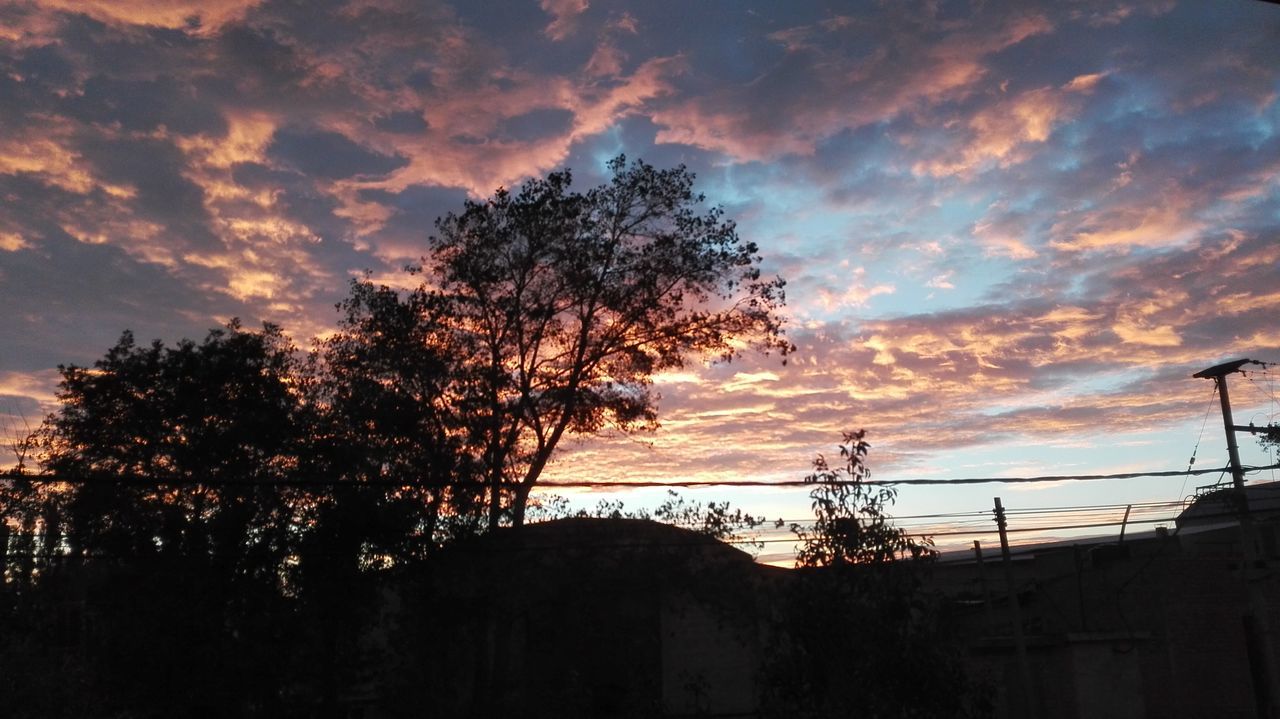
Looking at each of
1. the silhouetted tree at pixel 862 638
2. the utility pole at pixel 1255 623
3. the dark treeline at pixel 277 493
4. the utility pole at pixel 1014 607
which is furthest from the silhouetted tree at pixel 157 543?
the utility pole at pixel 1255 623

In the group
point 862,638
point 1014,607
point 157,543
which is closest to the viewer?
point 862,638

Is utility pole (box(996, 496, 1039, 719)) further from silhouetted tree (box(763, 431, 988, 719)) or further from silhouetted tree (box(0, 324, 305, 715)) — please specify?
silhouetted tree (box(0, 324, 305, 715))

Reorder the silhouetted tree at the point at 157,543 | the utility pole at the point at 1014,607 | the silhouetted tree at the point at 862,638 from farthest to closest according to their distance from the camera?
the utility pole at the point at 1014,607
the silhouetted tree at the point at 157,543
the silhouetted tree at the point at 862,638

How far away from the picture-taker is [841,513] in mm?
16484

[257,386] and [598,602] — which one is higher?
[257,386]

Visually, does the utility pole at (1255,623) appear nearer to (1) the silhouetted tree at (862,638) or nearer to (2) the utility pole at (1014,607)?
(2) the utility pole at (1014,607)

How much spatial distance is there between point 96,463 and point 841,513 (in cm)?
1793

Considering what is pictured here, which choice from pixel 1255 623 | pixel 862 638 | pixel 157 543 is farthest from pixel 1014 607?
pixel 157 543

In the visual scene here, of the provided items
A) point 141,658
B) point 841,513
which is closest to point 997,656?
point 841,513

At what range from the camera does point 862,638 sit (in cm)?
1507

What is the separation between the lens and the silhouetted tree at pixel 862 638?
15000mm

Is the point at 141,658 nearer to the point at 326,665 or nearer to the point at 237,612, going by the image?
the point at 237,612

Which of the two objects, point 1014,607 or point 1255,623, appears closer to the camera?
point 1255,623

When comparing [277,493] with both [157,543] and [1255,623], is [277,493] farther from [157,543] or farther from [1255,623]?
[1255,623]
